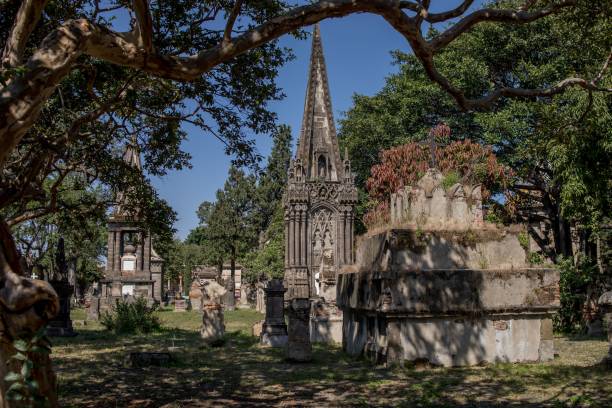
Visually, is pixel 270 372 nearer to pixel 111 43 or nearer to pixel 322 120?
pixel 111 43

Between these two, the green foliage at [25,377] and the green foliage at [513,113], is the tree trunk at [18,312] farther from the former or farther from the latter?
the green foliage at [513,113]

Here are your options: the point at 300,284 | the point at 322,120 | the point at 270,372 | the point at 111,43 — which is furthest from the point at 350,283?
the point at 322,120

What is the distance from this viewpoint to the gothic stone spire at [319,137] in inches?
1351

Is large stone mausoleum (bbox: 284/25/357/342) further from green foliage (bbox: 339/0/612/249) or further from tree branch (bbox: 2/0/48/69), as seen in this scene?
tree branch (bbox: 2/0/48/69)

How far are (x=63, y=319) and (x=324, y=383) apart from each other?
15.1 meters

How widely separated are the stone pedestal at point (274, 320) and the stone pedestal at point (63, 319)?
277 inches

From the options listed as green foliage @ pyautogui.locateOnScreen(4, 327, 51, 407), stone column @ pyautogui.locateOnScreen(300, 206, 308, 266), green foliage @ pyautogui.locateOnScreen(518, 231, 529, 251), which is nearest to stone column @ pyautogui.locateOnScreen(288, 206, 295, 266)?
stone column @ pyautogui.locateOnScreen(300, 206, 308, 266)

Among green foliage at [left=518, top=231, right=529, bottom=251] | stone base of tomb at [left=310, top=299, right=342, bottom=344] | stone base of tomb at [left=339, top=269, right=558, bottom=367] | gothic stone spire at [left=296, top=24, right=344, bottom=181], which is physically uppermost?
gothic stone spire at [left=296, top=24, right=344, bottom=181]

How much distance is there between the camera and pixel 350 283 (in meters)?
12.7

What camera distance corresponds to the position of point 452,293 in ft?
34.8

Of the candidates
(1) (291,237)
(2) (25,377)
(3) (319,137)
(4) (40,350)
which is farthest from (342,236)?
(2) (25,377)

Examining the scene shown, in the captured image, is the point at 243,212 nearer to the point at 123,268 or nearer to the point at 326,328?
the point at 123,268

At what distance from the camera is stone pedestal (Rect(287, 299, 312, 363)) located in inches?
488

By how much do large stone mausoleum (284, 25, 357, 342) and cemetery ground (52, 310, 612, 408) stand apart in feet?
61.3
